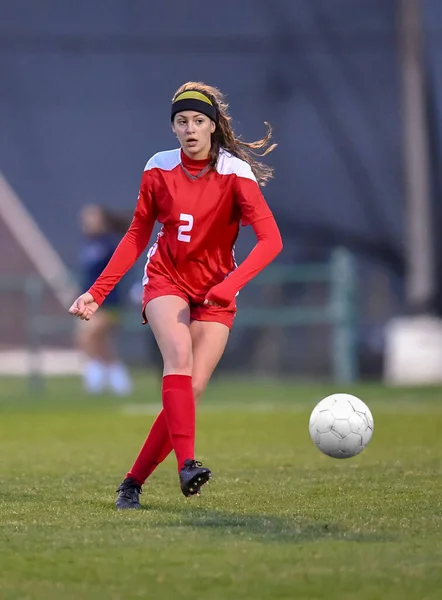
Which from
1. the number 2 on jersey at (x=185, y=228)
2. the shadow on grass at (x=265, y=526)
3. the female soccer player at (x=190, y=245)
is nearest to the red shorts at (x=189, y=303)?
the female soccer player at (x=190, y=245)

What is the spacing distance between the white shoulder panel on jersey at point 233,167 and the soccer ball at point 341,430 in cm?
128

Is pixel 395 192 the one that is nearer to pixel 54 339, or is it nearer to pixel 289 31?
pixel 289 31

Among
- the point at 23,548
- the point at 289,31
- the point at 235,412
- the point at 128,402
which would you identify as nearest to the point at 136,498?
the point at 23,548

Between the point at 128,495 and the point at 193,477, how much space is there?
0.47 meters

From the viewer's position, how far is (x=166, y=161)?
590 centimetres

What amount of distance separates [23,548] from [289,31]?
14968mm

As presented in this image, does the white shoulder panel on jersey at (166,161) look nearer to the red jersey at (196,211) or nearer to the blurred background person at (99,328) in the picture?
the red jersey at (196,211)

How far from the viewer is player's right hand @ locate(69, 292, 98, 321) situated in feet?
18.8

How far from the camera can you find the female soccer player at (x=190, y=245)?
5.73m

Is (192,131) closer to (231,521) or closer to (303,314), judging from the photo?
(231,521)

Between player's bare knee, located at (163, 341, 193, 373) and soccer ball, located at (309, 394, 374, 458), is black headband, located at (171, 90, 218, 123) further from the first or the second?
soccer ball, located at (309, 394, 374, 458)

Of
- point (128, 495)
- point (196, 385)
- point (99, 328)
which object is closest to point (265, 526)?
point (128, 495)

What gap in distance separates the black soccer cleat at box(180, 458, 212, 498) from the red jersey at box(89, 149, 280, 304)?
2.79 ft

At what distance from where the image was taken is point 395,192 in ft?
60.3
